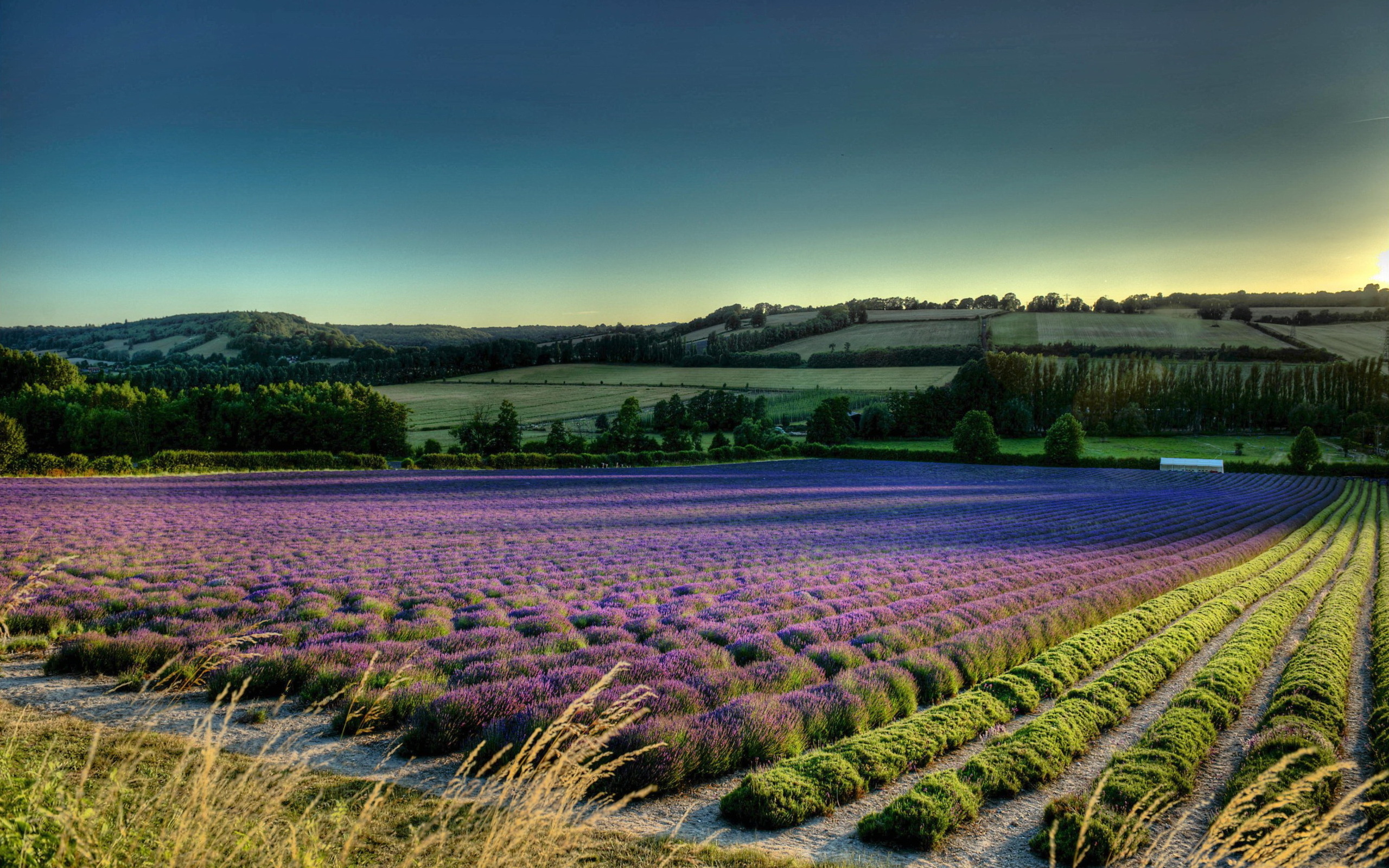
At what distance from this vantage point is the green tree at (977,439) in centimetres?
6975

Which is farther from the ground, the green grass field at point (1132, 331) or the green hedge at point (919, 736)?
the green grass field at point (1132, 331)

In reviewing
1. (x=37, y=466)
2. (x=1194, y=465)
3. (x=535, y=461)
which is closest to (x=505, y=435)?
(x=535, y=461)

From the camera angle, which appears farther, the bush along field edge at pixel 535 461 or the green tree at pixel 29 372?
the green tree at pixel 29 372

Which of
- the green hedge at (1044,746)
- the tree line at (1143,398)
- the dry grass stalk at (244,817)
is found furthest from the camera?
the tree line at (1143,398)

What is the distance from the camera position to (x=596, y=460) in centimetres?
5938

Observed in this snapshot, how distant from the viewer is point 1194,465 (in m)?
63.8

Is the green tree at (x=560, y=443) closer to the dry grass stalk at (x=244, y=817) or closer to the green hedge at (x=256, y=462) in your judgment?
the green hedge at (x=256, y=462)

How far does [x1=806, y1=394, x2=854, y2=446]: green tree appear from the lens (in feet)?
256

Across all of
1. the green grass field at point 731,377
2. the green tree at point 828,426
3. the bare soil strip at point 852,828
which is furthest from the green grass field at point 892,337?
the bare soil strip at point 852,828

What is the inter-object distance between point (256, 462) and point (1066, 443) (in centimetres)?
7539

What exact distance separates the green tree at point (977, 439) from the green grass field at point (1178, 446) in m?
6.31

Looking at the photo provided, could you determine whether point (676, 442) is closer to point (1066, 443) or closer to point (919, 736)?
point (1066, 443)

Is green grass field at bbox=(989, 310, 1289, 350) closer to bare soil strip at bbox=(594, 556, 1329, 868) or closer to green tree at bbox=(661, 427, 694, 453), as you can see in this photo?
green tree at bbox=(661, 427, 694, 453)

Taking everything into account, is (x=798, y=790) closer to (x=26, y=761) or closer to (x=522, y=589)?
(x=26, y=761)
